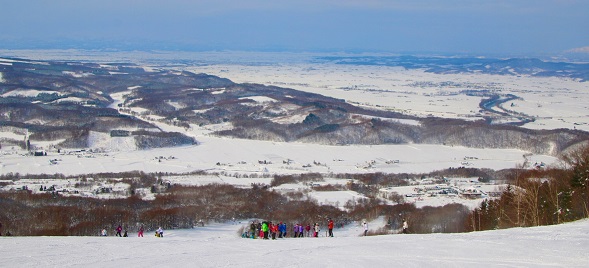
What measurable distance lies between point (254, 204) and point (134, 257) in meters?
29.5

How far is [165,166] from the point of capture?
66375mm

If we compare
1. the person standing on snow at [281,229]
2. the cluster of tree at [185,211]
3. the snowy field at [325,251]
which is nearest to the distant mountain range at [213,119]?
the cluster of tree at [185,211]

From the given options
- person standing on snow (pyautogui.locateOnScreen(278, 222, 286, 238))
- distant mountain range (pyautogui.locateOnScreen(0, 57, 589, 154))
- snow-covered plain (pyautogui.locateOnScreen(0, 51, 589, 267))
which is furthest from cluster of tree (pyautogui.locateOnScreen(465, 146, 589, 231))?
distant mountain range (pyautogui.locateOnScreen(0, 57, 589, 154))

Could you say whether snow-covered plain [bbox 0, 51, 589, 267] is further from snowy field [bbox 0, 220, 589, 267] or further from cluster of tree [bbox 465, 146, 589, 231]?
cluster of tree [bbox 465, 146, 589, 231]

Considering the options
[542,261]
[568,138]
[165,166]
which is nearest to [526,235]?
[542,261]

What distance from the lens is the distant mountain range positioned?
84.1m

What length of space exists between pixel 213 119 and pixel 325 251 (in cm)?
8764

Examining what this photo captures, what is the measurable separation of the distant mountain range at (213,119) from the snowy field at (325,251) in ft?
194

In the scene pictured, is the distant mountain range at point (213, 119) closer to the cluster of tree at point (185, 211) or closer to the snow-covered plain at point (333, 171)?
the snow-covered plain at point (333, 171)

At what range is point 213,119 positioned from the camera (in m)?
106

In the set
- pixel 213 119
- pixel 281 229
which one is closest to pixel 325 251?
pixel 281 229

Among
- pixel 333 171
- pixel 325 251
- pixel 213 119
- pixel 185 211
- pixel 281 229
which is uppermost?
pixel 325 251

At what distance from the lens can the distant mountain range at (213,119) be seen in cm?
8412

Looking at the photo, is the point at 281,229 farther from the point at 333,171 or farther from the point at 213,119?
the point at 213,119
